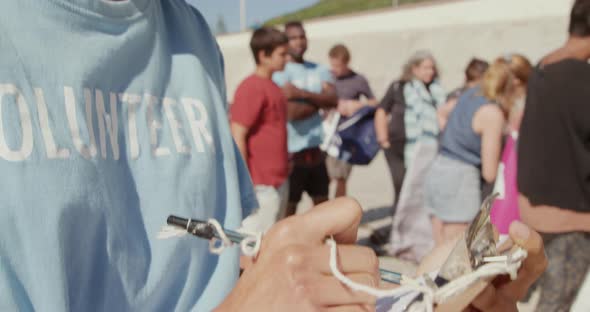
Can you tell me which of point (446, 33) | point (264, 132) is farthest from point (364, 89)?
point (446, 33)

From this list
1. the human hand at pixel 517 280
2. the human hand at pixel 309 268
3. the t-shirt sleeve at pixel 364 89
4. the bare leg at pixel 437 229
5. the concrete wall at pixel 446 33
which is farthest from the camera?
the concrete wall at pixel 446 33

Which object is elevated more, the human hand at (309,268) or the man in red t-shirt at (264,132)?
the human hand at (309,268)

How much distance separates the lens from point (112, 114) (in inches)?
33.9

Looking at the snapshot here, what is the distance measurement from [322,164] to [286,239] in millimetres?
3841

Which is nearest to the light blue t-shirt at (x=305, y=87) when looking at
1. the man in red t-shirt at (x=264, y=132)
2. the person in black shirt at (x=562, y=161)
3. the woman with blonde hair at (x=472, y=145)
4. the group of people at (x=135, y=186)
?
the man in red t-shirt at (x=264, y=132)

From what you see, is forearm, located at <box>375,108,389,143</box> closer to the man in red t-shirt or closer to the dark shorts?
the dark shorts

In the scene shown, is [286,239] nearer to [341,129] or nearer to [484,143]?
[484,143]

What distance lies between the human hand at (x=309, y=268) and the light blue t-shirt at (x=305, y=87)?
3.61m

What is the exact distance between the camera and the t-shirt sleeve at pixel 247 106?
10.9ft

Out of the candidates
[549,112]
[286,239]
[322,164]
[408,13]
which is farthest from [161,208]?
[408,13]

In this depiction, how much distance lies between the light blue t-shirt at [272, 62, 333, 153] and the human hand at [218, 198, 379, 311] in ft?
11.9

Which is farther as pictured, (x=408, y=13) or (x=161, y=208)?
(x=408, y=13)

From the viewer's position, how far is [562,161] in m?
2.35

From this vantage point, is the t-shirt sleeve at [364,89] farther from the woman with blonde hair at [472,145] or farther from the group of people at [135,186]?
the group of people at [135,186]
